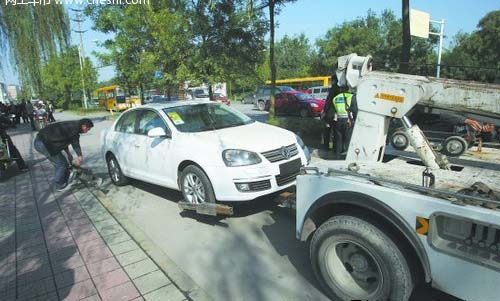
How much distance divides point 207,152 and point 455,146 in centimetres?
287

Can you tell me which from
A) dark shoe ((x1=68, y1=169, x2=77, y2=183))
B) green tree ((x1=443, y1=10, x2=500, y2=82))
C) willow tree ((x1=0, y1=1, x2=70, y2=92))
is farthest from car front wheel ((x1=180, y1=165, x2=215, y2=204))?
green tree ((x1=443, y1=10, x2=500, y2=82))

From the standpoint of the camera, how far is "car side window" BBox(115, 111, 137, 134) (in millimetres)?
6500

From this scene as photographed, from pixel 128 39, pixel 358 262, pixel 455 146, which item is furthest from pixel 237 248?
pixel 128 39

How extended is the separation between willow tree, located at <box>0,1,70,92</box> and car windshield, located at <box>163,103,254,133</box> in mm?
15093

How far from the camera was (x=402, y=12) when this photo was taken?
8148mm

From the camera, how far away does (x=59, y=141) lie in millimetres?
6699

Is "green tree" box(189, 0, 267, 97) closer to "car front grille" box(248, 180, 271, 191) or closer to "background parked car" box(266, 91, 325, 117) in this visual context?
"car front grille" box(248, 180, 271, 191)

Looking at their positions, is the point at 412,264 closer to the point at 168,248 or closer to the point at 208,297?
the point at 208,297

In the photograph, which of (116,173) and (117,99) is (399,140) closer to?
(116,173)

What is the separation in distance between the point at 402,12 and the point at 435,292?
6.92m

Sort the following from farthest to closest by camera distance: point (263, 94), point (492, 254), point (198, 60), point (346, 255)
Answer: point (263, 94), point (198, 60), point (346, 255), point (492, 254)

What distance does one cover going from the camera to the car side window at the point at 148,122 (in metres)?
5.75

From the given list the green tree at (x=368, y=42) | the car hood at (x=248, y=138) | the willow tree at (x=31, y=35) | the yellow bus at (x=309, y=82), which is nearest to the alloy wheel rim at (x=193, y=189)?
the car hood at (x=248, y=138)

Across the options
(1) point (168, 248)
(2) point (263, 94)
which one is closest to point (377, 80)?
(1) point (168, 248)
